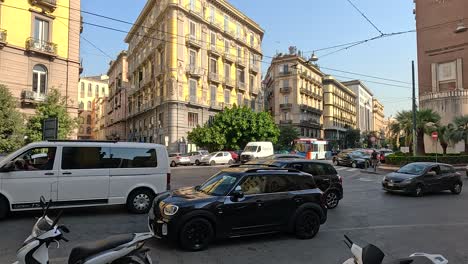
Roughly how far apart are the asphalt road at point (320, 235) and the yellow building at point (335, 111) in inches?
3035

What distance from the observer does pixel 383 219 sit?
10047 mm

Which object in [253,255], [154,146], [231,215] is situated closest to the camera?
[253,255]

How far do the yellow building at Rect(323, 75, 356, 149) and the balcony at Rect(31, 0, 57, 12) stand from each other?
231 feet

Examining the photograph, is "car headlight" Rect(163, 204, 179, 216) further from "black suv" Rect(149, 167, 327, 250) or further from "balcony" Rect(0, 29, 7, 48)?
"balcony" Rect(0, 29, 7, 48)

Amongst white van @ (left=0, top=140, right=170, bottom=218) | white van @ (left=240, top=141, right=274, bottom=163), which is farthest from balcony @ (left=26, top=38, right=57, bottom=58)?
white van @ (left=0, top=140, right=170, bottom=218)

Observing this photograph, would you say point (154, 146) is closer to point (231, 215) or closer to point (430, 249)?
point (231, 215)

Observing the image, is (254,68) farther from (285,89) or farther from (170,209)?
(170,209)

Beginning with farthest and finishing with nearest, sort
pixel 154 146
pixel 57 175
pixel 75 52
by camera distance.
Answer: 1. pixel 75 52
2. pixel 154 146
3. pixel 57 175

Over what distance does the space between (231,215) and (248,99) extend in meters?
51.6

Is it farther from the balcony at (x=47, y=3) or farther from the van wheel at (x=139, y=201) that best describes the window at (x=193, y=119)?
the van wheel at (x=139, y=201)

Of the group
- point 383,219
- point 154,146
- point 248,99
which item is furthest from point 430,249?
point 248,99

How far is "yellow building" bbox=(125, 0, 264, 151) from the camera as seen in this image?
147ft

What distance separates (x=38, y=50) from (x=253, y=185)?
24.3 meters

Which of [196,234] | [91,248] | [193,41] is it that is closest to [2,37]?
[196,234]
